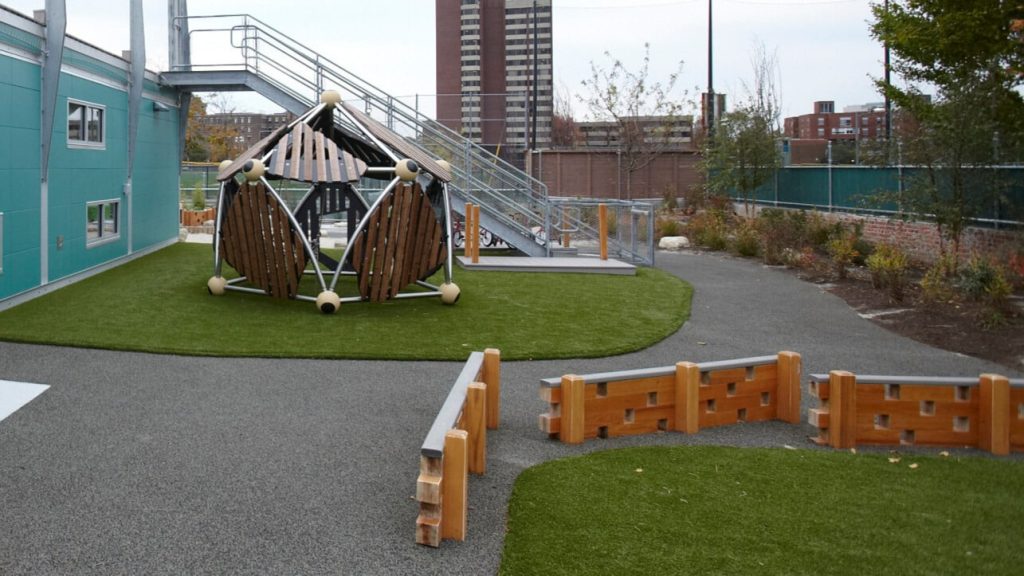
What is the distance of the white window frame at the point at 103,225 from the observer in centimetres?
1590

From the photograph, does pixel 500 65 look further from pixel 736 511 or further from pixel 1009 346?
pixel 736 511

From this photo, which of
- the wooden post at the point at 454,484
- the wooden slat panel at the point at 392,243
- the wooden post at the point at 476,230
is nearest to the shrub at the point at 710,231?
the wooden post at the point at 476,230

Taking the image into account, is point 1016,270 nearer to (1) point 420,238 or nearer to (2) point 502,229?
(2) point 502,229

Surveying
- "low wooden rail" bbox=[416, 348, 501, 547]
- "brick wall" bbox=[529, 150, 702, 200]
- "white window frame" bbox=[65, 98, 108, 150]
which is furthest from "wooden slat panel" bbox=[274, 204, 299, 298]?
"brick wall" bbox=[529, 150, 702, 200]

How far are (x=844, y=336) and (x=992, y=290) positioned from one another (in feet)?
8.57

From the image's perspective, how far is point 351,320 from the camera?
12492mm

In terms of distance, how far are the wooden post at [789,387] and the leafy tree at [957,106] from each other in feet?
32.0

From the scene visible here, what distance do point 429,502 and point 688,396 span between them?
307 cm

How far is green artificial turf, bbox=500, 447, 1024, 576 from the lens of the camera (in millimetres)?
4906

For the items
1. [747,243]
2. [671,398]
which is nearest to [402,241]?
[671,398]

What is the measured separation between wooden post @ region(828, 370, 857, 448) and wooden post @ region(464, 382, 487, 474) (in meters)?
2.90

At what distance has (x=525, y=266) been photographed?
18484 millimetres

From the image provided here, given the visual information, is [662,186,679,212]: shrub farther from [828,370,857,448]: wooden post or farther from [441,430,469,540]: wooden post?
[441,430,469,540]: wooden post

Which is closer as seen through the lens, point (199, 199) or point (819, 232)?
point (819, 232)
